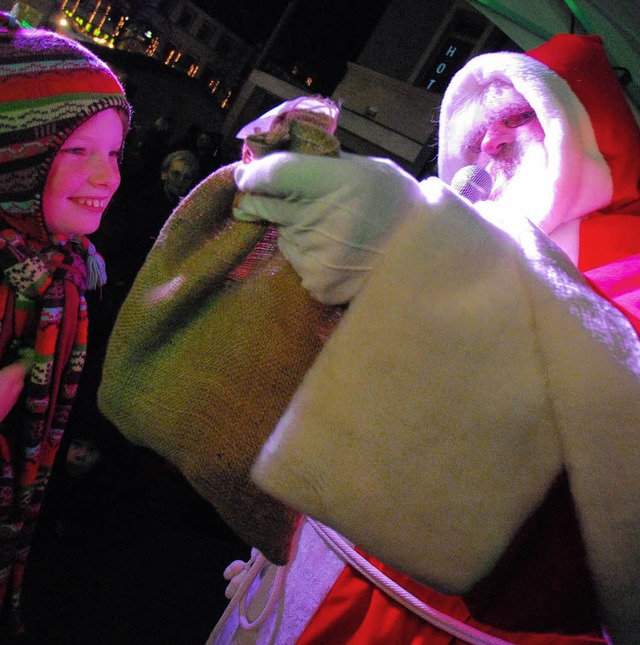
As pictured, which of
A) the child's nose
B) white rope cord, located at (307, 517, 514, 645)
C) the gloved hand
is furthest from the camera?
the child's nose

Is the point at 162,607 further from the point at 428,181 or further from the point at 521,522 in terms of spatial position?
the point at 428,181

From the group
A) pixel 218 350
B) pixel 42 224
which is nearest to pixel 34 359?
pixel 42 224

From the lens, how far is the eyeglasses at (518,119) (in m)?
1.15

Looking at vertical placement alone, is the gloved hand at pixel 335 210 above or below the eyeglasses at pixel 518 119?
below

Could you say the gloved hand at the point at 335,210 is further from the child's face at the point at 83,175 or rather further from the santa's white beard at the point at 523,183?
the child's face at the point at 83,175

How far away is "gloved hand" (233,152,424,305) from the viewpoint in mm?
570

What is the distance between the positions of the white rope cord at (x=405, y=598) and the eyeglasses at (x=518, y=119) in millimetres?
1078

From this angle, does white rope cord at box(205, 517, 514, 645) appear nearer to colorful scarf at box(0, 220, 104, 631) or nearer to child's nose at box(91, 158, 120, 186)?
colorful scarf at box(0, 220, 104, 631)

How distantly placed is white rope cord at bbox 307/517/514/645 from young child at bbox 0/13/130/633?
38.0 inches

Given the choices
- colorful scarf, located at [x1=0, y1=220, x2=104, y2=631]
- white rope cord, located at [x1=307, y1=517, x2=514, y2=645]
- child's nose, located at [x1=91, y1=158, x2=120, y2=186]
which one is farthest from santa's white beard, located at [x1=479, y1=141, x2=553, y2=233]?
colorful scarf, located at [x1=0, y1=220, x2=104, y2=631]

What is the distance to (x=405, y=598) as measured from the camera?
2.78 feet

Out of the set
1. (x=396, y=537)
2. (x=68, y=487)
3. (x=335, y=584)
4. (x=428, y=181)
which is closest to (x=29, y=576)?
(x=68, y=487)

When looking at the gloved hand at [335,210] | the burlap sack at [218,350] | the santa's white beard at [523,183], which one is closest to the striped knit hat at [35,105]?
the burlap sack at [218,350]

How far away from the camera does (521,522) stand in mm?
589
